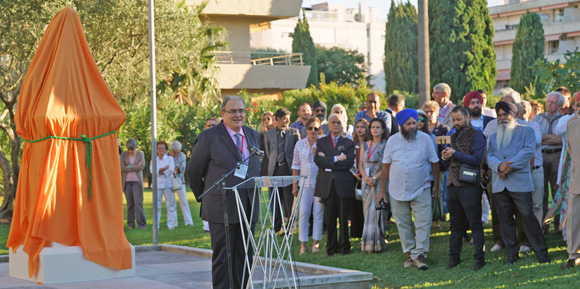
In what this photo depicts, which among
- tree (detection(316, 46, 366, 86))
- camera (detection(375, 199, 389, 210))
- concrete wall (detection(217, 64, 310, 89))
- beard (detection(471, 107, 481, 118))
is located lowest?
camera (detection(375, 199, 389, 210))

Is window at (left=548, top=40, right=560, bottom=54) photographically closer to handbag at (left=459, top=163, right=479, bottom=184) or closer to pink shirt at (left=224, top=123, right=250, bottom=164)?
handbag at (left=459, top=163, right=479, bottom=184)

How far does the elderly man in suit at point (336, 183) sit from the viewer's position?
510 inches

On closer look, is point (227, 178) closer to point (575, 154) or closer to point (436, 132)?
point (575, 154)

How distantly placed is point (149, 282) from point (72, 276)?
3.17ft

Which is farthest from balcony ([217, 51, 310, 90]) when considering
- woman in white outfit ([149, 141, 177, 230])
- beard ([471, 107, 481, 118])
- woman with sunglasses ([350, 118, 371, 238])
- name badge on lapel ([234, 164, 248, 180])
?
name badge on lapel ([234, 164, 248, 180])

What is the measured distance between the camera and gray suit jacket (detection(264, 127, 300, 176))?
→ 49.6 ft

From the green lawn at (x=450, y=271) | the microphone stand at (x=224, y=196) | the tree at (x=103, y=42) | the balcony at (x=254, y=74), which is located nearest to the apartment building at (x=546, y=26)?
the balcony at (x=254, y=74)

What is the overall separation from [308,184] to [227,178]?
5385mm

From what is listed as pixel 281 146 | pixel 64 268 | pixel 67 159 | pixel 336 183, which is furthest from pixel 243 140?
pixel 281 146

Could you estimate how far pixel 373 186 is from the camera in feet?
42.4

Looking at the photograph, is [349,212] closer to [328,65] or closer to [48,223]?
[48,223]

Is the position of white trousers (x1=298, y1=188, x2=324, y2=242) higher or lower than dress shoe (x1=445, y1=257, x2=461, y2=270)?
higher

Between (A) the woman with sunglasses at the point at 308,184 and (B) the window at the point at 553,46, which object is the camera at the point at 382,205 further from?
(B) the window at the point at 553,46

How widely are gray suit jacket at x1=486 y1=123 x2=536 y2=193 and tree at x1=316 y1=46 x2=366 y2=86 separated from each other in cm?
6153
